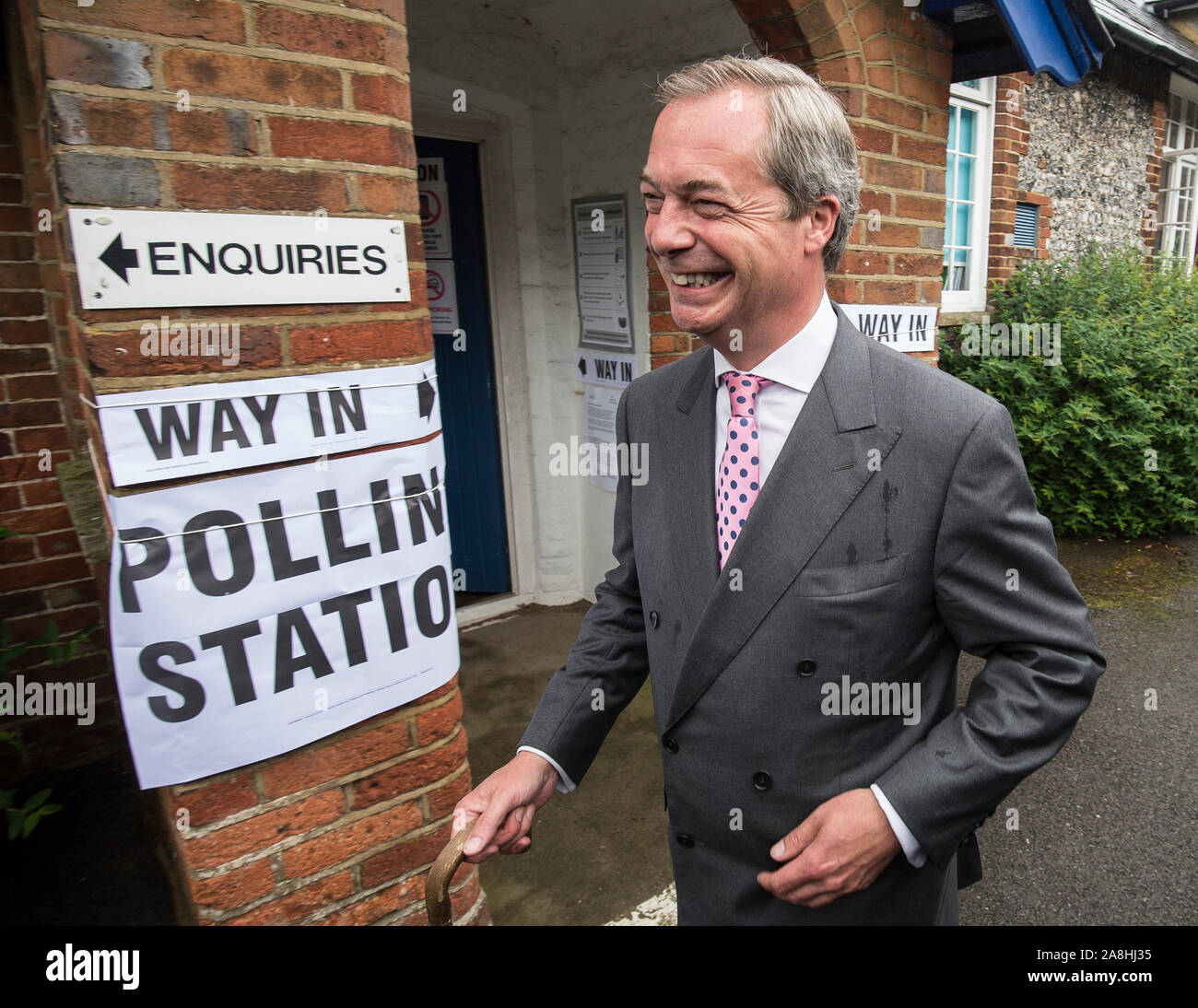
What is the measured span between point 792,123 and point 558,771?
4.02 ft

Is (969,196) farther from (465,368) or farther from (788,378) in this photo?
(788,378)

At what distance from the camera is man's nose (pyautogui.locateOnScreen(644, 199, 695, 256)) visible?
1.35 meters

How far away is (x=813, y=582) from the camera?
1335 mm

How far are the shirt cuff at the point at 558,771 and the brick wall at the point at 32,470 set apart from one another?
2278mm

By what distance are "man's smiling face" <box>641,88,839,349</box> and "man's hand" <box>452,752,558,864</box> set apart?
85 cm

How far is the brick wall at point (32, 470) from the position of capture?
277 centimetres

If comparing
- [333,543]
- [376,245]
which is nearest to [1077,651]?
[333,543]

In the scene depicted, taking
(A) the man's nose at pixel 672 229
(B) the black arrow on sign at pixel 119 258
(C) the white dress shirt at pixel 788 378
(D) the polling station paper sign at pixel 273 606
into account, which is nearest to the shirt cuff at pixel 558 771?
(C) the white dress shirt at pixel 788 378

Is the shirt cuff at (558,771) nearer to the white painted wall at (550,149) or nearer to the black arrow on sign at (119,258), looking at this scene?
the black arrow on sign at (119,258)

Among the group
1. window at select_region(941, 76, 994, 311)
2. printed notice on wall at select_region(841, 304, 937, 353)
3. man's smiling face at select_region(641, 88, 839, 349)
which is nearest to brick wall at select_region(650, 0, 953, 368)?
printed notice on wall at select_region(841, 304, 937, 353)

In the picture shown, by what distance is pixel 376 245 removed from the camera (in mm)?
1864

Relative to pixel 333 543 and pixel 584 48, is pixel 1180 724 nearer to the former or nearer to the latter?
pixel 333 543

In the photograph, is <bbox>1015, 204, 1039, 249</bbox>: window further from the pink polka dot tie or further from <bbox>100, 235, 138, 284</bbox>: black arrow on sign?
<bbox>100, 235, 138, 284</bbox>: black arrow on sign

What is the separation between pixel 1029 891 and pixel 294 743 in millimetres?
2449
